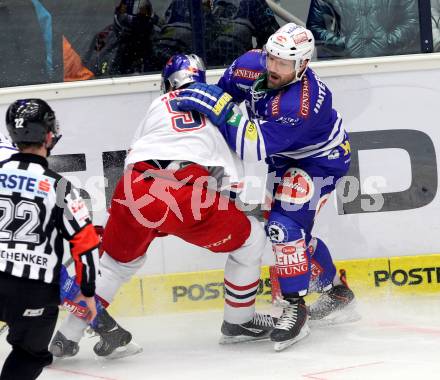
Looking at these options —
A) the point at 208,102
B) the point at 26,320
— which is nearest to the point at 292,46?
the point at 208,102

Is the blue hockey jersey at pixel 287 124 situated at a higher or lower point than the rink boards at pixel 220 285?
higher

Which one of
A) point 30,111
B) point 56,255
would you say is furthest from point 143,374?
point 30,111

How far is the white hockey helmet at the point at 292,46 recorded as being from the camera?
409 cm

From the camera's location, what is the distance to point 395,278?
5.04 meters

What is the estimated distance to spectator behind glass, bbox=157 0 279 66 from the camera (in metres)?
4.99

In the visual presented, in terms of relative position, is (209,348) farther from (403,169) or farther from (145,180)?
(403,169)

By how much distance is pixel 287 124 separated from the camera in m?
4.05

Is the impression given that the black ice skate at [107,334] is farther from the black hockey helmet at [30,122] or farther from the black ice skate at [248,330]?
the black hockey helmet at [30,122]

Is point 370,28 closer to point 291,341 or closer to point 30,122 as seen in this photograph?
point 291,341

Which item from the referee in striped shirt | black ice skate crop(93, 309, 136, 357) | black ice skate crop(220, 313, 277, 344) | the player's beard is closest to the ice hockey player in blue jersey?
the player's beard

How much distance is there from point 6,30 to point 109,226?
137 centimetres

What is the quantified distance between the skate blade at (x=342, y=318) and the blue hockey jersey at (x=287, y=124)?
76 centimetres

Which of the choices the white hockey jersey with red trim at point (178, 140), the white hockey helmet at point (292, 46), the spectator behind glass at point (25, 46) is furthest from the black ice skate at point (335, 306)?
the spectator behind glass at point (25, 46)

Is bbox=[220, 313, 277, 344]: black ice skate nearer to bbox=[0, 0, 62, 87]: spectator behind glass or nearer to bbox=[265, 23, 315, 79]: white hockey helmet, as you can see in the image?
bbox=[265, 23, 315, 79]: white hockey helmet
